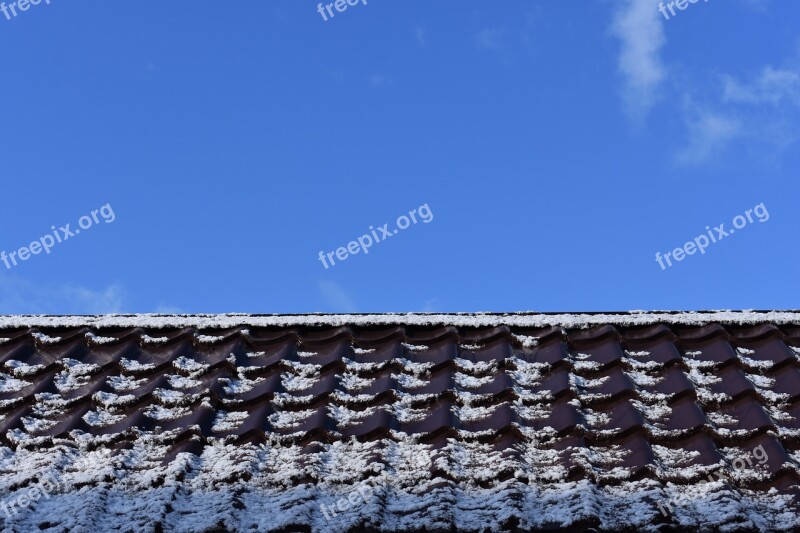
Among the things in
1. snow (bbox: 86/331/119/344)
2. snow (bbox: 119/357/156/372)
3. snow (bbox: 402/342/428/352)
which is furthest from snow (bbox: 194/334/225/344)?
snow (bbox: 402/342/428/352)

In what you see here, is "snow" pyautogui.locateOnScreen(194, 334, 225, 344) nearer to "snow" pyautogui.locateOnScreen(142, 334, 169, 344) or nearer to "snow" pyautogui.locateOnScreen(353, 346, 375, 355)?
"snow" pyautogui.locateOnScreen(142, 334, 169, 344)

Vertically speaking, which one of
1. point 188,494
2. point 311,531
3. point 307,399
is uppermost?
point 307,399

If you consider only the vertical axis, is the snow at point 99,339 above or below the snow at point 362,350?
above

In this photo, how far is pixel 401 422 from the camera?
326 cm

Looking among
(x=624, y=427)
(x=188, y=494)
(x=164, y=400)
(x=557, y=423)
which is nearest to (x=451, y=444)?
(x=557, y=423)

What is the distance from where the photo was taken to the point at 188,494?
2.77m

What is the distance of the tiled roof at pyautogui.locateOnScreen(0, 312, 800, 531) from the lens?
2.61 metres

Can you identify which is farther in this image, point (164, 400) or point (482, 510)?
point (164, 400)

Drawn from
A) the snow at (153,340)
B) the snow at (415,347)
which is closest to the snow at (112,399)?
the snow at (153,340)

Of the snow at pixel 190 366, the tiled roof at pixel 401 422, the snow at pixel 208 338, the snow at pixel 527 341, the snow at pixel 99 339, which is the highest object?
the snow at pixel 99 339

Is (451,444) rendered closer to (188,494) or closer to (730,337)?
(188,494)

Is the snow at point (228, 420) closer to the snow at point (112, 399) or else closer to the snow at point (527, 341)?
the snow at point (112, 399)

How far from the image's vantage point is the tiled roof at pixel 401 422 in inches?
103

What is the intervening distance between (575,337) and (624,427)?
0.97 metres
